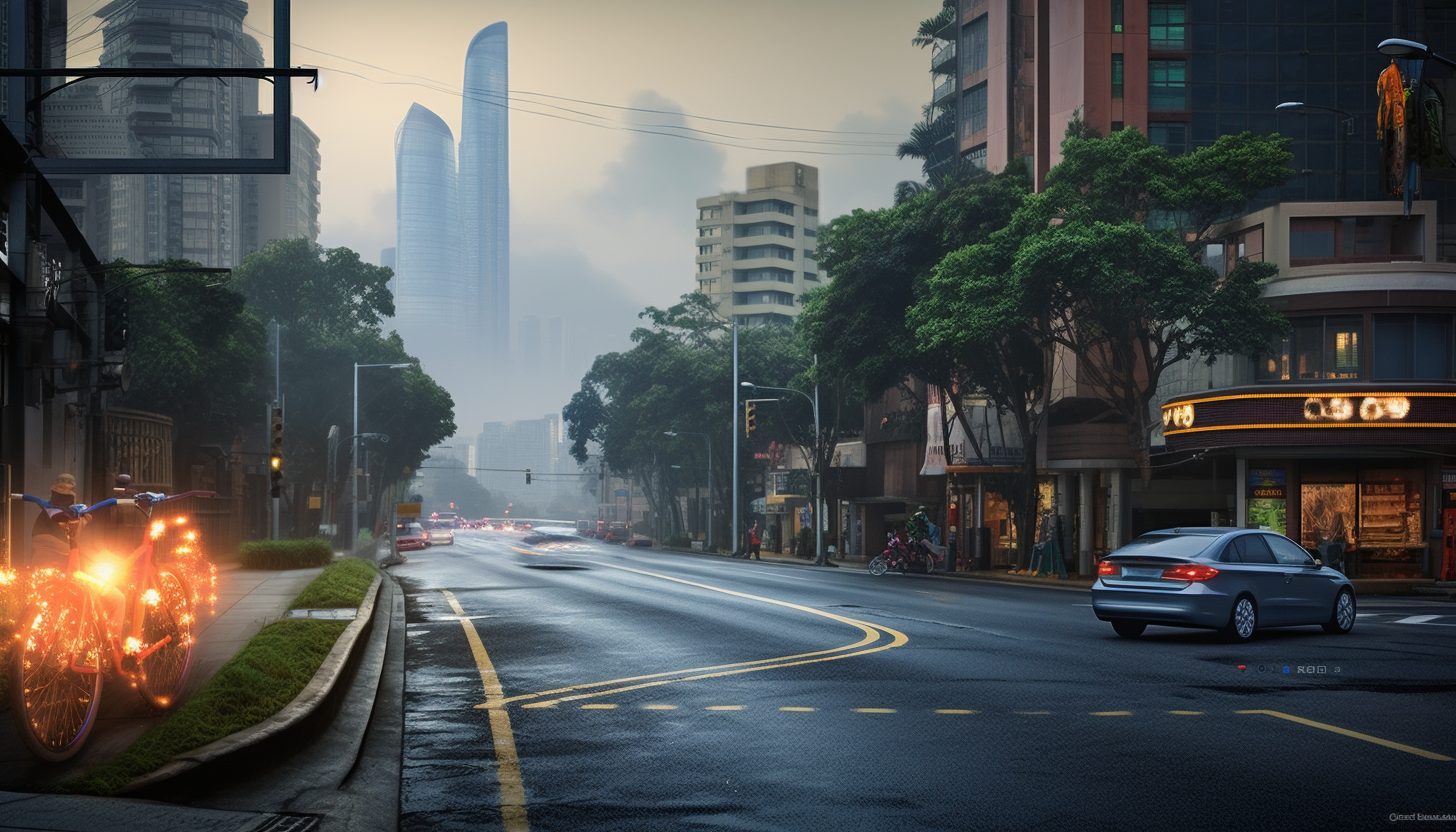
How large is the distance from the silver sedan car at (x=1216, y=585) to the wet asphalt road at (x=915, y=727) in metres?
0.40

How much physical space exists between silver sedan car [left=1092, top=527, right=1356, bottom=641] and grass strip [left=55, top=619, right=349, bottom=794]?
31.5ft

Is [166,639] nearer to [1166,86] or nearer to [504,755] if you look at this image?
[504,755]

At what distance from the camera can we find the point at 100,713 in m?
8.99

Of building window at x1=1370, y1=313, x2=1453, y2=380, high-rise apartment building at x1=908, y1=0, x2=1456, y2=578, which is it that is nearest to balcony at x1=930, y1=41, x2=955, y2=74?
high-rise apartment building at x1=908, y1=0, x2=1456, y2=578

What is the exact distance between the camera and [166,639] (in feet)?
30.3

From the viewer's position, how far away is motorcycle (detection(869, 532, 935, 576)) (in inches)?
1714

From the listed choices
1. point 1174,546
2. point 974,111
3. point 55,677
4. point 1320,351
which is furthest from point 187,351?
point 55,677

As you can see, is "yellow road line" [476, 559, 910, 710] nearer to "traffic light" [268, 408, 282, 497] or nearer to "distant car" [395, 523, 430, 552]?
"traffic light" [268, 408, 282, 497]

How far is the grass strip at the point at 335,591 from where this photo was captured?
57.1 feet

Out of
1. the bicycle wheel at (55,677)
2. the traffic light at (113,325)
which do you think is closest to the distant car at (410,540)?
the traffic light at (113,325)

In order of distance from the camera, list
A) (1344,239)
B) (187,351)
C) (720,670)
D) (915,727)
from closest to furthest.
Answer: (915,727) → (720,670) → (1344,239) → (187,351)

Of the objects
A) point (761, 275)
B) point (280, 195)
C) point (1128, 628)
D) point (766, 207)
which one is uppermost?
point (766, 207)

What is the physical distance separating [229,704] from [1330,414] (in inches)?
1215

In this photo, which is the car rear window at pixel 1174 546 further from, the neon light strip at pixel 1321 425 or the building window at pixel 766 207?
the building window at pixel 766 207
